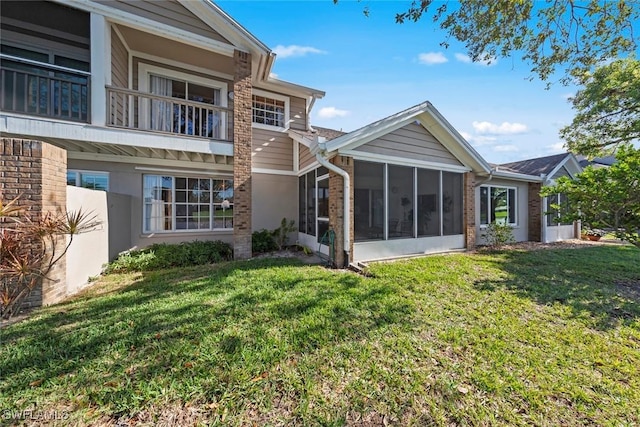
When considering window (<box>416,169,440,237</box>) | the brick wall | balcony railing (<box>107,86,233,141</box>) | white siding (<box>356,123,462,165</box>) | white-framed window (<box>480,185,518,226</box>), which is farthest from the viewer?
white-framed window (<box>480,185,518,226</box>)

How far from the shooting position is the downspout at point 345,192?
6.85 m

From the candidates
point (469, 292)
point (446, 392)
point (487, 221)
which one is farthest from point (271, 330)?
point (487, 221)

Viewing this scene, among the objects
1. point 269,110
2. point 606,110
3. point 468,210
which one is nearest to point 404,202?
point 468,210

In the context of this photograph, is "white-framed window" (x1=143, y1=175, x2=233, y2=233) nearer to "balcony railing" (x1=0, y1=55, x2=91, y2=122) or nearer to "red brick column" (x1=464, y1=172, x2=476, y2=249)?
"balcony railing" (x1=0, y1=55, x2=91, y2=122)

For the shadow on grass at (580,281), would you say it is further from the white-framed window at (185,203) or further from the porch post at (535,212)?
the white-framed window at (185,203)

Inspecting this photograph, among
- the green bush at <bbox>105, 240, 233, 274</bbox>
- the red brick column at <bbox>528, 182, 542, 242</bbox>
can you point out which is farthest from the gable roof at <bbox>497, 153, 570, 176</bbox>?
the green bush at <bbox>105, 240, 233, 274</bbox>

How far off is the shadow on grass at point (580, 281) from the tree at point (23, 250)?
26.8ft

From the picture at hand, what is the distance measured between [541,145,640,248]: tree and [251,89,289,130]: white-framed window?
29.9ft

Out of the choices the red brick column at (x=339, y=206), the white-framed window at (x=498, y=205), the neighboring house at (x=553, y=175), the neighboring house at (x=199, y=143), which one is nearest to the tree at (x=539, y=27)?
the neighboring house at (x=199, y=143)

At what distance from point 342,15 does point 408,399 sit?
7.28 metres

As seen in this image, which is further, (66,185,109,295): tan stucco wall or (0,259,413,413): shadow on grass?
(66,185,109,295): tan stucco wall

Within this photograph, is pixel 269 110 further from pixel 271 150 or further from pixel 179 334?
pixel 179 334

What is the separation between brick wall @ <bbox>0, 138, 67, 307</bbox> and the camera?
4.25 m

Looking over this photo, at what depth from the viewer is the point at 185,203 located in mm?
9008
